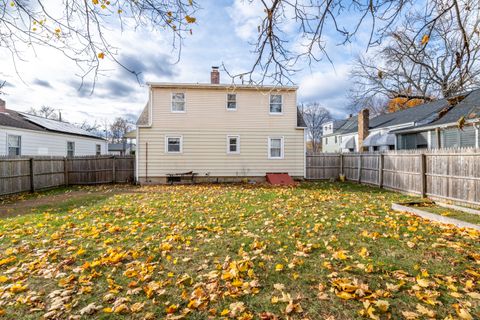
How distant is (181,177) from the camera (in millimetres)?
14945

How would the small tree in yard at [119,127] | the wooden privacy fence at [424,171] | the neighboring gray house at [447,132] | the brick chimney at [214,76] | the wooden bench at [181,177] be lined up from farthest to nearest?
the small tree in yard at [119,127]
the brick chimney at [214,76]
the wooden bench at [181,177]
the neighboring gray house at [447,132]
the wooden privacy fence at [424,171]

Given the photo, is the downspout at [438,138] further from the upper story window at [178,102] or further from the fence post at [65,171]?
the fence post at [65,171]

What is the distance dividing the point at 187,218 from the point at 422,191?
8268 mm

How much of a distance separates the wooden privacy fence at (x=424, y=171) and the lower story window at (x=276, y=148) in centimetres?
421

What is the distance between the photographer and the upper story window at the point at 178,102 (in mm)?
15008

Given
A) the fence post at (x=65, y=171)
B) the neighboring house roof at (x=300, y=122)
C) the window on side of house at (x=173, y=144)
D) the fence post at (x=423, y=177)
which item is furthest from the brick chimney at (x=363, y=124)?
the fence post at (x=65, y=171)

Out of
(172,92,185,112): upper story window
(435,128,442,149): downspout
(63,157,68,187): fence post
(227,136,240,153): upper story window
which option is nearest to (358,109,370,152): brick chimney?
(435,128,442,149): downspout

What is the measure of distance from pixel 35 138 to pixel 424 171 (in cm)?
2088

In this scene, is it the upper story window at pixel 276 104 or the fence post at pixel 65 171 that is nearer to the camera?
the fence post at pixel 65 171

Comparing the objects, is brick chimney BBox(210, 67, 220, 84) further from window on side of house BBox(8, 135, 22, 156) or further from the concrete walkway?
the concrete walkway

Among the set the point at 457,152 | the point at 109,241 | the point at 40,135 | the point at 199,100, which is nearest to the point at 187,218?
the point at 109,241

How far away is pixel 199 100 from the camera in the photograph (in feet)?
49.6

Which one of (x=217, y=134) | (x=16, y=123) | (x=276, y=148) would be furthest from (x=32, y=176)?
(x=276, y=148)

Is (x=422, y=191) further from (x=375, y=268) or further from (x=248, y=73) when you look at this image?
(x=248, y=73)
